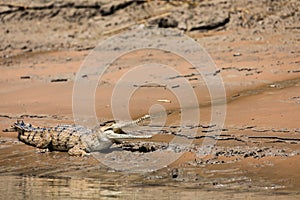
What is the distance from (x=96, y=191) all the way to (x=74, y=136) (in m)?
1.86

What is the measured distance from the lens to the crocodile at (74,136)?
23.1ft

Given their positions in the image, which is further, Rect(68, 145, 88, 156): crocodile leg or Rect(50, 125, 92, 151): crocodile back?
Rect(50, 125, 92, 151): crocodile back

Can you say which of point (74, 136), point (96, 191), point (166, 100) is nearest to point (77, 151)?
point (74, 136)

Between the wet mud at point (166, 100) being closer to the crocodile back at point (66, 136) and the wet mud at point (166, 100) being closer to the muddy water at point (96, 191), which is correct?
the muddy water at point (96, 191)

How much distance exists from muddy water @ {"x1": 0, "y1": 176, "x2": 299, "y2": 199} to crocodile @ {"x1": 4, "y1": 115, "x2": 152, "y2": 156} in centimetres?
95

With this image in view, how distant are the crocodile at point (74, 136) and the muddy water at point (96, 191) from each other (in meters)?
0.95

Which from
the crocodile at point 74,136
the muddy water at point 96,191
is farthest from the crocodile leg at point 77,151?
the muddy water at point 96,191

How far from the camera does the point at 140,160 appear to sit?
662cm

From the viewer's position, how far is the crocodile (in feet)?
23.1

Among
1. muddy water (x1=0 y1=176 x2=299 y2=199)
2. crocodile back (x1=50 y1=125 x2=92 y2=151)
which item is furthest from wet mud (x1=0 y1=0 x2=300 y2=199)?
crocodile back (x1=50 y1=125 x2=92 y2=151)

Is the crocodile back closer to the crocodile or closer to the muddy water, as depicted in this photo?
the crocodile

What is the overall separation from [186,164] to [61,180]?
1120 mm

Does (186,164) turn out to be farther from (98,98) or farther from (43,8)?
(43,8)

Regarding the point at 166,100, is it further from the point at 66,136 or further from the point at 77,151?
the point at 77,151
